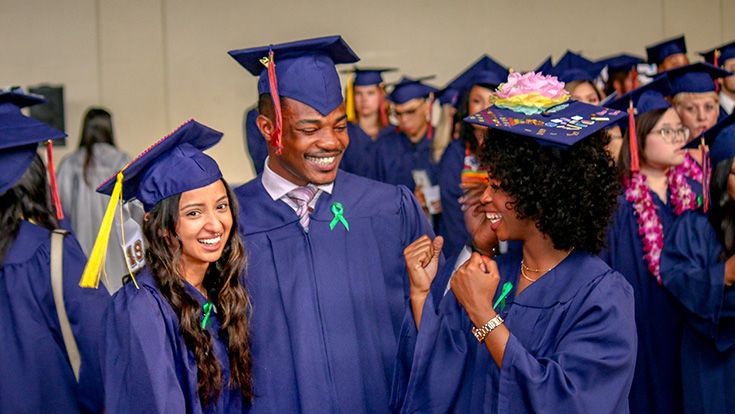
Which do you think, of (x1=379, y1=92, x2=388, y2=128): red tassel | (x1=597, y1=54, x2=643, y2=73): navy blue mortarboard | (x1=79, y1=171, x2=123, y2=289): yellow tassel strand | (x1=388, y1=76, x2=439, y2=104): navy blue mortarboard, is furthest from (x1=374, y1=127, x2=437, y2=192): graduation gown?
(x1=79, y1=171, x2=123, y2=289): yellow tassel strand

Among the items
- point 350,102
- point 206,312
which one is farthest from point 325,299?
point 350,102

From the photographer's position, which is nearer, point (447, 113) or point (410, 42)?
point (447, 113)

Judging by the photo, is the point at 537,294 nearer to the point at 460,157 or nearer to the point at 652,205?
the point at 652,205

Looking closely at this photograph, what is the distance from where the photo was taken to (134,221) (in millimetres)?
2586

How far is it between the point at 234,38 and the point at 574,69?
415 cm

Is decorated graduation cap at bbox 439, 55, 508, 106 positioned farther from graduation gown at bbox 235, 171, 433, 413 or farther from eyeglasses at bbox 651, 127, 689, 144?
graduation gown at bbox 235, 171, 433, 413

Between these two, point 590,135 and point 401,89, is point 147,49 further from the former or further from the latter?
point 590,135

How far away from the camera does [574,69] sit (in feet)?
17.1

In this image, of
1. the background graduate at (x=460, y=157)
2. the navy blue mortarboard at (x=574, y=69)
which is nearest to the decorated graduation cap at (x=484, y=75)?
the background graduate at (x=460, y=157)

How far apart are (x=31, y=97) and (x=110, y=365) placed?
1.39 metres

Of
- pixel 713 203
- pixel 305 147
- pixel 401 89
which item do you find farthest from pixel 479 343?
pixel 401 89

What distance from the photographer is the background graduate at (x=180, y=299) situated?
2.34 metres

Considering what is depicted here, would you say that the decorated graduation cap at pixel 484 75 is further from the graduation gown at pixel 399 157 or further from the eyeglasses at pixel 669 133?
the eyeglasses at pixel 669 133

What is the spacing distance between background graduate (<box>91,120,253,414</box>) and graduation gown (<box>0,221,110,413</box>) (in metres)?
0.59
